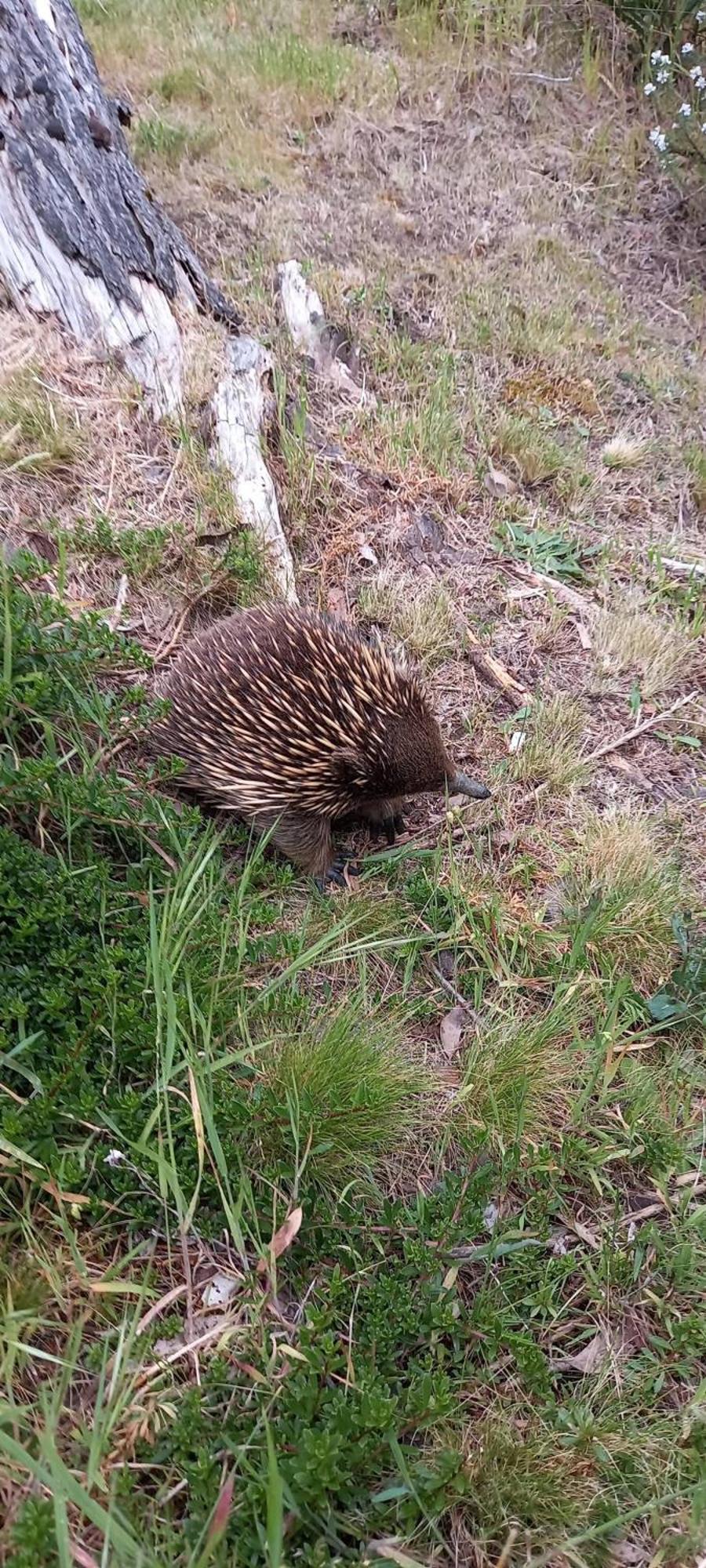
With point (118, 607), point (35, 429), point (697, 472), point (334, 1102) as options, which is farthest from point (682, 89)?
point (334, 1102)

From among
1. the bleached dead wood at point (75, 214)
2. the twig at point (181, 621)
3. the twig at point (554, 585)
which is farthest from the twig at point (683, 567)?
the bleached dead wood at point (75, 214)

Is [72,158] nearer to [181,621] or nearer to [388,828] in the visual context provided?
[181,621]

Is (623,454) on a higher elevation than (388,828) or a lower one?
higher

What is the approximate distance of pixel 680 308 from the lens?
5.86 metres

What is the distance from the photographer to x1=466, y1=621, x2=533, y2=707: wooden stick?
3383mm

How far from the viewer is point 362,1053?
76.9 inches

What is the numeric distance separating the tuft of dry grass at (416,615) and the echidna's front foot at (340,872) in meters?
0.84

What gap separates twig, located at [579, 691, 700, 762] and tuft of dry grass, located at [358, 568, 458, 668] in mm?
648

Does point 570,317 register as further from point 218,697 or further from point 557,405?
point 218,697

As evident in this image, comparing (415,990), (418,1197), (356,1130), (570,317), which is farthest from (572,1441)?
(570,317)

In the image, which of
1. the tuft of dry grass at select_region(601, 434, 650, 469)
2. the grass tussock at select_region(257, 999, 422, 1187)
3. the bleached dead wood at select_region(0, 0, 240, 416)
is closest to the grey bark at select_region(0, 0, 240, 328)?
the bleached dead wood at select_region(0, 0, 240, 416)

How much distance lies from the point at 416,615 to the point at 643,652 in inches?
35.1

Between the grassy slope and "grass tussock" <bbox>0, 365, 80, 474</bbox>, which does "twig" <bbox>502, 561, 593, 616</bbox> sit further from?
"grass tussock" <bbox>0, 365, 80, 474</bbox>

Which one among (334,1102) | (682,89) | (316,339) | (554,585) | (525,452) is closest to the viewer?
(334,1102)
